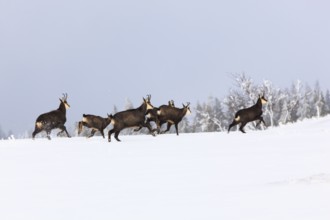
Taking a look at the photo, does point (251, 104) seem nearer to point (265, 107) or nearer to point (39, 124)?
point (265, 107)

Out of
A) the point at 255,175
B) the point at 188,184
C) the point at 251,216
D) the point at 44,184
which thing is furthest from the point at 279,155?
the point at 251,216

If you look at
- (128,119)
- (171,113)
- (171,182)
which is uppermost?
(171,113)

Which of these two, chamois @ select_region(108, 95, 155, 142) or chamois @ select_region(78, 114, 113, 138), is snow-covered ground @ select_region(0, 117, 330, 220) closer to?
chamois @ select_region(108, 95, 155, 142)

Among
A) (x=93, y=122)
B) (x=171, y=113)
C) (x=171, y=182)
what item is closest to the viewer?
(x=171, y=182)

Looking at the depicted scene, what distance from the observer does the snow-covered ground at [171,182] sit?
6500 millimetres

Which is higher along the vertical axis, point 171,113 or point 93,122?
point 171,113

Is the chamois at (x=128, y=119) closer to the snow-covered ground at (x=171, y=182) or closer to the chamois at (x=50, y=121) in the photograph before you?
the chamois at (x=50, y=121)

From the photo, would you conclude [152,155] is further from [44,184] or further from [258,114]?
[258,114]

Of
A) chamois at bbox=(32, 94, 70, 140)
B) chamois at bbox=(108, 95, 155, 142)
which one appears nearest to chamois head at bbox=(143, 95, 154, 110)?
chamois at bbox=(108, 95, 155, 142)

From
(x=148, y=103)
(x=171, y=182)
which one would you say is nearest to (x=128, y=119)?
(x=148, y=103)

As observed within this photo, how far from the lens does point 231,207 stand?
6504 millimetres

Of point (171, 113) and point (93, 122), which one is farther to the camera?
point (171, 113)

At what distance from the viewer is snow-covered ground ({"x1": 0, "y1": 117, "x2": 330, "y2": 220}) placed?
6500mm

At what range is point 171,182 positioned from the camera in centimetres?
898
